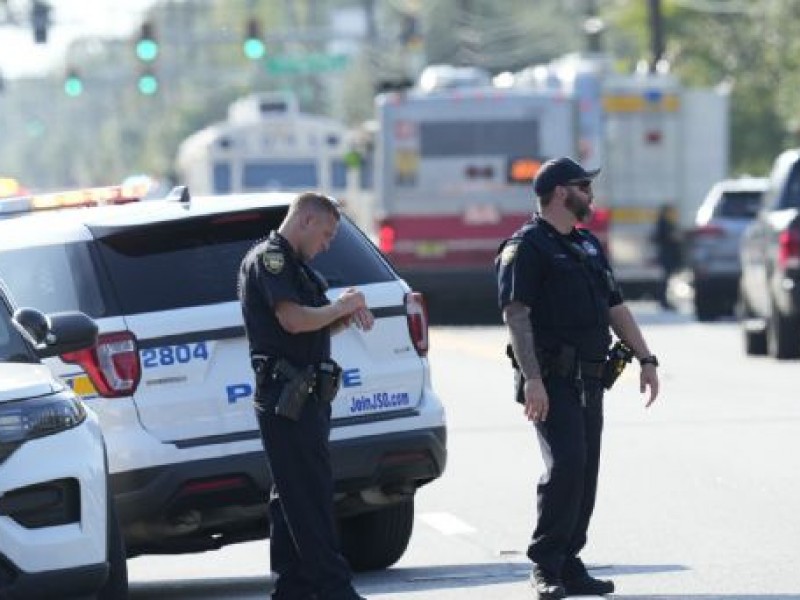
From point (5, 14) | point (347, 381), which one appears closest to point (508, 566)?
point (347, 381)

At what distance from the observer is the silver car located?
33875mm

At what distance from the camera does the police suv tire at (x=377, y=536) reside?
38.6 feet

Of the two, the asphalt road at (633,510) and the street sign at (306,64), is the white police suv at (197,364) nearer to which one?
the asphalt road at (633,510)

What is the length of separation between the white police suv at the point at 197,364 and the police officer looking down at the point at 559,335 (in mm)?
965

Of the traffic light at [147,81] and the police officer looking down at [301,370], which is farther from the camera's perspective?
the traffic light at [147,81]

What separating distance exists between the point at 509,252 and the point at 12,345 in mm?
1810

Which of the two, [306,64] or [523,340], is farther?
[306,64]

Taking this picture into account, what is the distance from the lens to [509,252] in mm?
10375

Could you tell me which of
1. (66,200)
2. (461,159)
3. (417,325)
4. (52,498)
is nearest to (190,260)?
(417,325)

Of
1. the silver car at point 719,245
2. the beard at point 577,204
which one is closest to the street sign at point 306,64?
the silver car at point 719,245

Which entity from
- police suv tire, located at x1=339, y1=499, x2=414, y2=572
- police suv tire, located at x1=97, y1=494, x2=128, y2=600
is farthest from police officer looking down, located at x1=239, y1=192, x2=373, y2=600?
police suv tire, located at x1=339, y1=499, x2=414, y2=572

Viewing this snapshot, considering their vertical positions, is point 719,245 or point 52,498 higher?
point 52,498

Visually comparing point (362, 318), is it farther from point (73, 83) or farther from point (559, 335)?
point (73, 83)

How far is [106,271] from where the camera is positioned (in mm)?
10977
